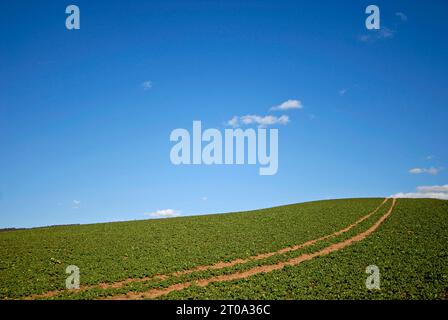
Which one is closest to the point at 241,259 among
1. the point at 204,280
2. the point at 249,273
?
the point at 249,273

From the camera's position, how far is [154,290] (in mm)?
24047

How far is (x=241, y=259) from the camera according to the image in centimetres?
3147

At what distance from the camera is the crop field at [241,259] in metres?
23.2

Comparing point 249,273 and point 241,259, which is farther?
point 241,259

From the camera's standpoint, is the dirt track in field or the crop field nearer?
the crop field

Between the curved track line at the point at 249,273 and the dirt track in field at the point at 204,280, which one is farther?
the dirt track in field at the point at 204,280

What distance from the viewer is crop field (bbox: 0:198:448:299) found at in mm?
23156

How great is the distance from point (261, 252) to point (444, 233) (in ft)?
77.6

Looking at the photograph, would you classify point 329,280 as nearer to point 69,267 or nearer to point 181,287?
point 181,287

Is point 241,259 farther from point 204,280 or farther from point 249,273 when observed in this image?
point 204,280

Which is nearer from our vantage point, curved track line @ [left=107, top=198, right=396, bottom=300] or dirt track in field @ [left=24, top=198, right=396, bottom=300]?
curved track line @ [left=107, top=198, right=396, bottom=300]

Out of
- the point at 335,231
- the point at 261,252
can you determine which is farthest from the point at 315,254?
the point at 335,231
